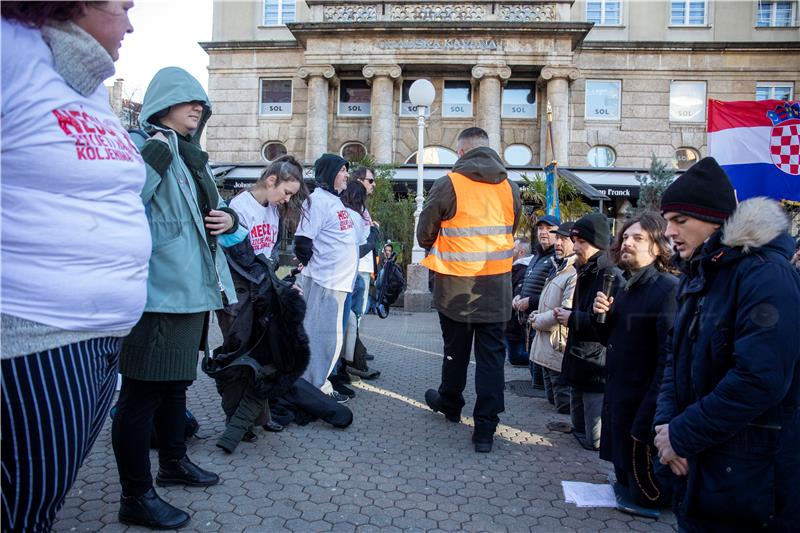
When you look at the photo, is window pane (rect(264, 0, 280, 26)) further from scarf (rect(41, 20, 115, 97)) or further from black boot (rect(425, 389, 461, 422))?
scarf (rect(41, 20, 115, 97))

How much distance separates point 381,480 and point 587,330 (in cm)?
→ 172

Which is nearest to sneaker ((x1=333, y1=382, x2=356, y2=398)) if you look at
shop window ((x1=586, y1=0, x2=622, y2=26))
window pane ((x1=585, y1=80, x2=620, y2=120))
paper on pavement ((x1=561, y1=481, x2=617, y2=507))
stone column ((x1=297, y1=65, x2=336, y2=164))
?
paper on pavement ((x1=561, y1=481, x2=617, y2=507))

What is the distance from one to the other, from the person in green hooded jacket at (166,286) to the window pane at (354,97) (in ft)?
76.7

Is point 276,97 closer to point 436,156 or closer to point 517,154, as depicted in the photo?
point 436,156

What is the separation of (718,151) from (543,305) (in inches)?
106

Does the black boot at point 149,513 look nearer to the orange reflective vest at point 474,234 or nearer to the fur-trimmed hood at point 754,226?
the orange reflective vest at point 474,234

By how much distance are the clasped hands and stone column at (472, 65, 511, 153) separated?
2232 centimetres

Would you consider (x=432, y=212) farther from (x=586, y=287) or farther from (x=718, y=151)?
(x=718, y=151)

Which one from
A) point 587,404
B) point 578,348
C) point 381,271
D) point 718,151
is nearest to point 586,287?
point 578,348

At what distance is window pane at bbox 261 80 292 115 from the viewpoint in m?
26.4

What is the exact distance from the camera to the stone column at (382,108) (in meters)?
24.4

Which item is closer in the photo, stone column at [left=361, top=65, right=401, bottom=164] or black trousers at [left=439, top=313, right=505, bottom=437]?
black trousers at [left=439, top=313, right=505, bottom=437]

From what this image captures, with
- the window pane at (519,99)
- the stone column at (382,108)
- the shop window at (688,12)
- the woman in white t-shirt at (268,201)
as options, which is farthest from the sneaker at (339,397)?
the shop window at (688,12)

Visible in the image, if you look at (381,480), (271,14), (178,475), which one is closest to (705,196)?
(381,480)
